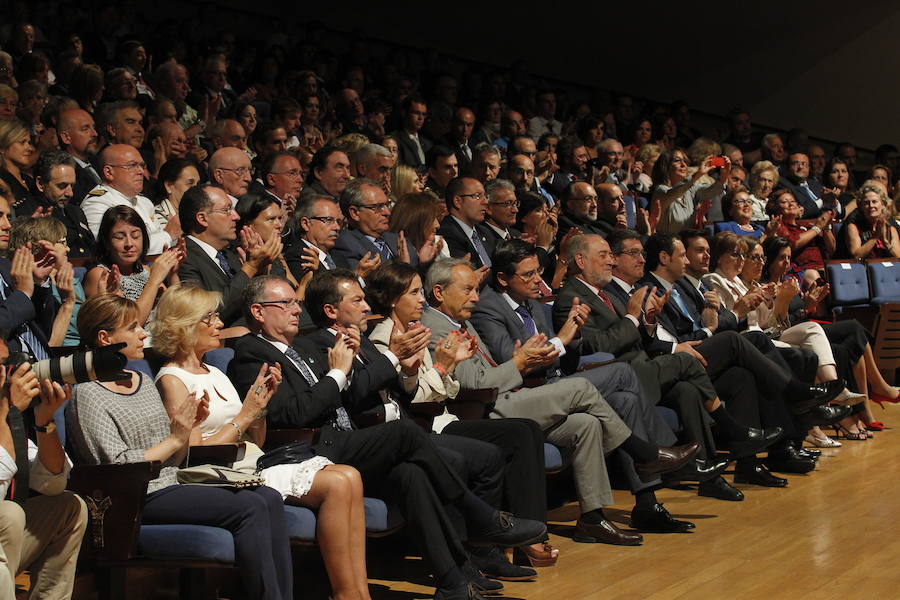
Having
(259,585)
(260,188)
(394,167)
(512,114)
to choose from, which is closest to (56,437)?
Answer: (259,585)

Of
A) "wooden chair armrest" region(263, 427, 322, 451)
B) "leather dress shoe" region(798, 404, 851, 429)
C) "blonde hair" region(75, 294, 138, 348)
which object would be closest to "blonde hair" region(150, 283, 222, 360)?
"blonde hair" region(75, 294, 138, 348)

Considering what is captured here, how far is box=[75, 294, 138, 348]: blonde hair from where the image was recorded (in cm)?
286

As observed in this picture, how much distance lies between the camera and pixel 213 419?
3088mm

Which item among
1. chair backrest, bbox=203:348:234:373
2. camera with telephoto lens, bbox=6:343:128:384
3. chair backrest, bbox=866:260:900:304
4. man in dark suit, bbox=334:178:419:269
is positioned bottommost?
chair backrest, bbox=866:260:900:304

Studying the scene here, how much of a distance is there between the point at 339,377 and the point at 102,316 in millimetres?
664

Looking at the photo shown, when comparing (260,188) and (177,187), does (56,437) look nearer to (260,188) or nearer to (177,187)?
(177,187)

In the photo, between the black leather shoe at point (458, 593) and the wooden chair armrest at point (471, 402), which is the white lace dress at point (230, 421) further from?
the wooden chair armrest at point (471, 402)

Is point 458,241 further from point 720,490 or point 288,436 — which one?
point 288,436

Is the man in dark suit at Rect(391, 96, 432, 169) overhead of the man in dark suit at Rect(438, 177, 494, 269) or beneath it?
overhead

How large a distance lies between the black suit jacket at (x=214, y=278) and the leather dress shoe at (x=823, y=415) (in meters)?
2.46

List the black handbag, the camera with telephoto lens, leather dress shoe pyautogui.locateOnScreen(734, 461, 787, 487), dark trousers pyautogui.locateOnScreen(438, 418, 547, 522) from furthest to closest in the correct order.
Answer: leather dress shoe pyautogui.locateOnScreen(734, 461, 787, 487), dark trousers pyautogui.locateOnScreen(438, 418, 547, 522), the black handbag, the camera with telephoto lens

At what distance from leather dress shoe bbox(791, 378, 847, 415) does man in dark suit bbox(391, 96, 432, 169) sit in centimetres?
300

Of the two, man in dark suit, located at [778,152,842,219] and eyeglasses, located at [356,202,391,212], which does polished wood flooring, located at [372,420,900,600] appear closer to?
eyeglasses, located at [356,202,391,212]

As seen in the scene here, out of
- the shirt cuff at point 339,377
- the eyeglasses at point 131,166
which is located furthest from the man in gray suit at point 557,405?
the eyeglasses at point 131,166
